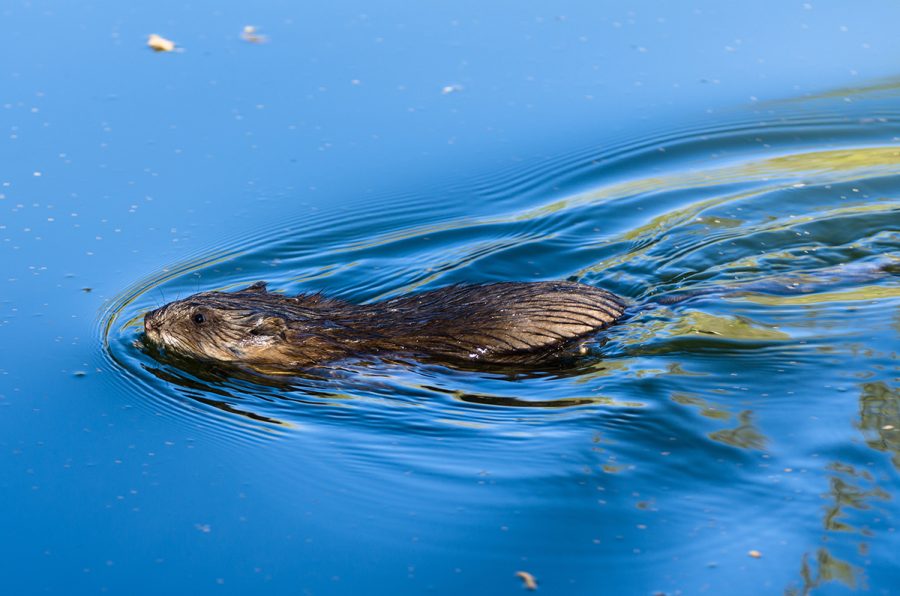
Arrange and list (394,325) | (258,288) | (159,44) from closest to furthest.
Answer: (394,325) < (258,288) < (159,44)

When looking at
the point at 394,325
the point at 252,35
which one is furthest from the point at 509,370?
the point at 252,35

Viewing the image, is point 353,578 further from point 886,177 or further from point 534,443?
point 886,177

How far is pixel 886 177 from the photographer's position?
8.47 meters

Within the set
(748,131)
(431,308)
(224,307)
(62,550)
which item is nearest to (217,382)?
(224,307)

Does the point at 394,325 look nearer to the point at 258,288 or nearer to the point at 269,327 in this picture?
the point at 269,327

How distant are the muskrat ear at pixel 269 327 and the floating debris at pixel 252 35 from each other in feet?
13.5

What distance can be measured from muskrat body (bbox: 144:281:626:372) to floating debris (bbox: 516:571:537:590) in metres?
1.87

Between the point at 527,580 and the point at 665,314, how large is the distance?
262 centimetres

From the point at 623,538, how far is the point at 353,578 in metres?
1.11

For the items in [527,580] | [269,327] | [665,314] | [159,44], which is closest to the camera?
[527,580]

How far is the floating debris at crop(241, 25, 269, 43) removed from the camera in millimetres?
10062

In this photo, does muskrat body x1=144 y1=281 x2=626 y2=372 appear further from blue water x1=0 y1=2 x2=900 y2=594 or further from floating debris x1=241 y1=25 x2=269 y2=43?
floating debris x1=241 y1=25 x2=269 y2=43

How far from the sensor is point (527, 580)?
4645mm

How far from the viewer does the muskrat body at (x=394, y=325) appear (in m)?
6.39
